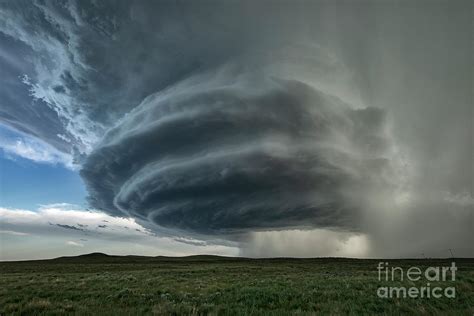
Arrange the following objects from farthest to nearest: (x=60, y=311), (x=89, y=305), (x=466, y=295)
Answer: (x=466, y=295) → (x=89, y=305) → (x=60, y=311)

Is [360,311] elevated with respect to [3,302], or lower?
elevated

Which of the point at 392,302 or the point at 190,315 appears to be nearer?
the point at 190,315

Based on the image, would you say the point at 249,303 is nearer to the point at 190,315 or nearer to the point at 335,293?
the point at 190,315

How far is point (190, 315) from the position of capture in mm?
9695

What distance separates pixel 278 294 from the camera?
15.3 meters

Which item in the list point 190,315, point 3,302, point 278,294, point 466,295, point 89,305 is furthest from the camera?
point 278,294

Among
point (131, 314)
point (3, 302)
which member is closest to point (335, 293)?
point (131, 314)

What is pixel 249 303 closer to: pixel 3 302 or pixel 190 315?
pixel 190 315

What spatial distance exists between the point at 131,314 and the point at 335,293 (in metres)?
11.0

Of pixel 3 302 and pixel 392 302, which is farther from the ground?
pixel 392 302

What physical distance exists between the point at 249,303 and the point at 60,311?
776 centimetres

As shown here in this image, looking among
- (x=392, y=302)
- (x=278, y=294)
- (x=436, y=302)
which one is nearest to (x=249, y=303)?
(x=278, y=294)

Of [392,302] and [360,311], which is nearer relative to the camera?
[360,311]

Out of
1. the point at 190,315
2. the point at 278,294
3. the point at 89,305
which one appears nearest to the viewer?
the point at 190,315
